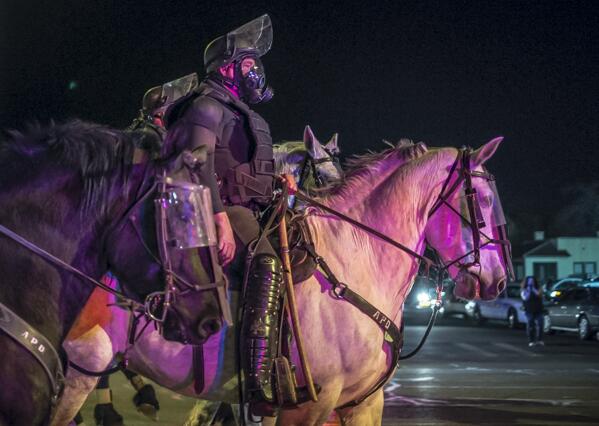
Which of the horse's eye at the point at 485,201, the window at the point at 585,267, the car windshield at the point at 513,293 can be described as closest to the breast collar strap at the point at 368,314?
the horse's eye at the point at 485,201

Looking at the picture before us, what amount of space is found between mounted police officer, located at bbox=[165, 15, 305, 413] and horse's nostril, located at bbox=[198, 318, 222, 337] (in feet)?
3.94

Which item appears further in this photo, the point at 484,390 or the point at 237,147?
the point at 484,390

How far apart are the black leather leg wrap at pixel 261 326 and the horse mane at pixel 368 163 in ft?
3.76

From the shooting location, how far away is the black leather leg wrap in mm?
4957

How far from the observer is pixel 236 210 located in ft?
17.3

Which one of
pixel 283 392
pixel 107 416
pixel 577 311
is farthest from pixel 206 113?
pixel 577 311

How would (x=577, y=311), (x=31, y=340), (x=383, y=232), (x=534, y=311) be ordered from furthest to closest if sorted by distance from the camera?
(x=577, y=311)
(x=534, y=311)
(x=383, y=232)
(x=31, y=340)

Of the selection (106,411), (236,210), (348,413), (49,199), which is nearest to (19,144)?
(49,199)

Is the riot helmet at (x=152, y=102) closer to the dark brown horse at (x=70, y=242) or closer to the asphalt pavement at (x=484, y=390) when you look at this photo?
the asphalt pavement at (x=484, y=390)

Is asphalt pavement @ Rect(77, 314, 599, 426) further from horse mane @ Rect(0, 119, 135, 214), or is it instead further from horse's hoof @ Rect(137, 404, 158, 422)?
horse mane @ Rect(0, 119, 135, 214)

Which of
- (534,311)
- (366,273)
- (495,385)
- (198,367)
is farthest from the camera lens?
(534,311)

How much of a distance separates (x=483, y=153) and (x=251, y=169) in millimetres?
1830

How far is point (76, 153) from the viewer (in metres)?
3.78

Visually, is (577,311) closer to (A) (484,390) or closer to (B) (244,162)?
(A) (484,390)
